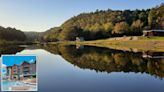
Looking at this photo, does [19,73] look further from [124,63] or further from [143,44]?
[143,44]

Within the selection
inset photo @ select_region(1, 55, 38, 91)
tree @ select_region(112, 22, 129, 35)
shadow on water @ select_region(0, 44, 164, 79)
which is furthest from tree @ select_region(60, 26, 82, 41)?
inset photo @ select_region(1, 55, 38, 91)

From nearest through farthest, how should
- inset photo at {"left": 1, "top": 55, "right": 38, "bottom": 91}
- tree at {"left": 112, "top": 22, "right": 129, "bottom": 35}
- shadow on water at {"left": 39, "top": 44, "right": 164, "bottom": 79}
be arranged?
inset photo at {"left": 1, "top": 55, "right": 38, "bottom": 91}
shadow on water at {"left": 39, "top": 44, "right": 164, "bottom": 79}
tree at {"left": 112, "top": 22, "right": 129, "bottom": 35}

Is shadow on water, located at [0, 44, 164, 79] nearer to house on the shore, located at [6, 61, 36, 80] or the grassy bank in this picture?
house on the shore, located at [6, 61, 36, 80]

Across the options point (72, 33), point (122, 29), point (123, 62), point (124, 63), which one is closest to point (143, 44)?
point (122, 29)

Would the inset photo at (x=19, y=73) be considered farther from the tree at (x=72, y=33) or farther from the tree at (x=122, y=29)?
the tree at (x=72, y=33)

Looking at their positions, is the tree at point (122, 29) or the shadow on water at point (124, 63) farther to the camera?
the tree at point (122, 29)

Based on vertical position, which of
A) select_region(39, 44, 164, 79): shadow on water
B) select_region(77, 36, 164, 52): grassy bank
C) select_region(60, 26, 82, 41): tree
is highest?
select_region(60, 26, 82, 41): tree

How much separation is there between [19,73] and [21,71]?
103mm

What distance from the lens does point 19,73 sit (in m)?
11.4

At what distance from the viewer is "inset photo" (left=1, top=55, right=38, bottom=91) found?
11094mm

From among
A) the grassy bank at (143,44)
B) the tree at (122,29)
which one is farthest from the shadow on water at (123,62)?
the tree at (122,29)

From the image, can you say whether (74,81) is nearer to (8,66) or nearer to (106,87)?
(106,87)

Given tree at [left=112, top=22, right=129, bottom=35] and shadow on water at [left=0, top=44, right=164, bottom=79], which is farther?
tree at [left=112, top=22, right=129, bottom=35]

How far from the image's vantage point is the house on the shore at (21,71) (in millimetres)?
11156
